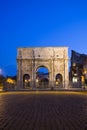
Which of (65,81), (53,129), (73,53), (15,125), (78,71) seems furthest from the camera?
(73,53)

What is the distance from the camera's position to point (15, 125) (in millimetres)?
8969

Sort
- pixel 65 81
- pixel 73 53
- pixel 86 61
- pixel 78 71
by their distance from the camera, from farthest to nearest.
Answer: pixel 73 53 < pixel 78 71 < pixel 86 61 < pixel 65 81

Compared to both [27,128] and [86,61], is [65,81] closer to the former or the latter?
[86,61]

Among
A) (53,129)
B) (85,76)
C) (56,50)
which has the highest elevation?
(56,50)

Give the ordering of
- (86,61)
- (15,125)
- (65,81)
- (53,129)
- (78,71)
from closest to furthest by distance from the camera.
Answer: (53,129) → (15,125) → (65,81) → (86,61) → (78,71)

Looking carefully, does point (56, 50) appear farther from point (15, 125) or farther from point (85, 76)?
point (15, 125)

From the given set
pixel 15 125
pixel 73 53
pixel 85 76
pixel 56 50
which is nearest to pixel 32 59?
pixel 56 50

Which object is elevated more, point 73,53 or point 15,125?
point 73,53

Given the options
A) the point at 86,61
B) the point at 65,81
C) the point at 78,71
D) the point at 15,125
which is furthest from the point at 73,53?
the point at 15,125

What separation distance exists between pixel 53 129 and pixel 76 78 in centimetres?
7901

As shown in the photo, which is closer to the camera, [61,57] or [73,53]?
[61,57]

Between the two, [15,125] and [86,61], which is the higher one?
[86,61]

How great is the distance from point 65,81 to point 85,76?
4.72 m

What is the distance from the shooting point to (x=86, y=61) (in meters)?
78.8
